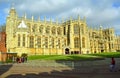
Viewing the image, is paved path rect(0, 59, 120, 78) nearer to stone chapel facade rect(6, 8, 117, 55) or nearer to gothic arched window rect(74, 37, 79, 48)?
stone chapel facade rect(6, 8, 117, 55)

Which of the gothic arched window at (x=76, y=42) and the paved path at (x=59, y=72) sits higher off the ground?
the gothic arched window at (x=76, y=42)

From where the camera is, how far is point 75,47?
291 ft

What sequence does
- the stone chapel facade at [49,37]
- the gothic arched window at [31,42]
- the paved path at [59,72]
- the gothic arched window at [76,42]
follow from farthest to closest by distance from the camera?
1. the gothic arched window at [76,42]
2. the gothic arched window at [31,42]
3. the stone chapel facade at [49,37]
4. the paved path at [59,72]

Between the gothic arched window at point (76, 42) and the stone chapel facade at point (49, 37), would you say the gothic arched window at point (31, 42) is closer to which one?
the stone chapel facade at point (49, 37)

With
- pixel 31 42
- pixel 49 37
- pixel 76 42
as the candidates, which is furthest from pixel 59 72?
pixel 76 42

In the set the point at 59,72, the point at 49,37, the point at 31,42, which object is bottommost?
the point at 59,72

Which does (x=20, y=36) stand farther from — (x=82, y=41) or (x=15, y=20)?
(x=82, y=41)

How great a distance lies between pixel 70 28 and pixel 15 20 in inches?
979

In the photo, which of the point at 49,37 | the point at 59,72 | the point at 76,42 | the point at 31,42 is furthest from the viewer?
the point at 76,42

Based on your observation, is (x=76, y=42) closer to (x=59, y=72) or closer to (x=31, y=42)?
(x=31, y=42)

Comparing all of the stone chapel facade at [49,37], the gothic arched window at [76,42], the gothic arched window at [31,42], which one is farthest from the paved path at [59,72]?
the gothic arched window at [76,42]

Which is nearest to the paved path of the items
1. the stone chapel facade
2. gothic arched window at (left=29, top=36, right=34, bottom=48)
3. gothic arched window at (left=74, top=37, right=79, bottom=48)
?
the stone chapel facade

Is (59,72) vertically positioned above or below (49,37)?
below

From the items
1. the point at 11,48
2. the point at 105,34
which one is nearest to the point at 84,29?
the point at 105,34
